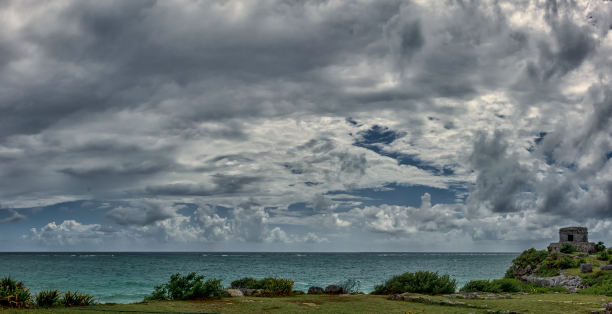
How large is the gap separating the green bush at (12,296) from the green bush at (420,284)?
19.3 metres

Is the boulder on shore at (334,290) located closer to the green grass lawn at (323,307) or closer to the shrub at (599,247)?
the green grass lawn at (323,307)

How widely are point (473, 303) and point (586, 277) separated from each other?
26777mm

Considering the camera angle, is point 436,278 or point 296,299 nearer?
point 296,299

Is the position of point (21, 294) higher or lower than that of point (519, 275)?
higher

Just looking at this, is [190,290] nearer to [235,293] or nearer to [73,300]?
[235,293]

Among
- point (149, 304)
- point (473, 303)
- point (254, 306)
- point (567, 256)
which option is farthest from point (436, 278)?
point (567, 256)

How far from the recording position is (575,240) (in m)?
60.3

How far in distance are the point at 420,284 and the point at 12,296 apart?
21070 millimetres

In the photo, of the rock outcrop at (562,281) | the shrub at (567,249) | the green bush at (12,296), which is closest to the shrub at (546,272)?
the rock outcrop at (562,281)

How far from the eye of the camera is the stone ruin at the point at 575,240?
2196 inches

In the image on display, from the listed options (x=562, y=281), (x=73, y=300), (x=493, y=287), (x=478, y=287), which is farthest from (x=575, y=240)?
(x=73, y=300)

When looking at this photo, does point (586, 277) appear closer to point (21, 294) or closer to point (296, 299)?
point (296, 299)

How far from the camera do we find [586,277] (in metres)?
39.5

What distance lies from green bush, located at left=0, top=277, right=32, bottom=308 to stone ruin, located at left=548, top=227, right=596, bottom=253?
195ft
